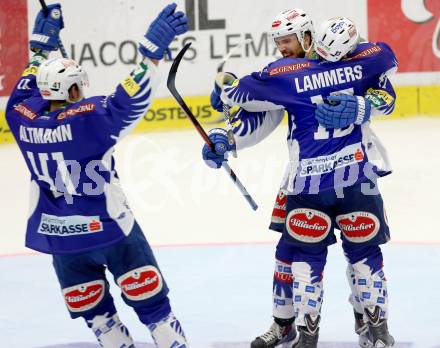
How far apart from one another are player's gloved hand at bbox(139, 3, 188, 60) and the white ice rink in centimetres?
202

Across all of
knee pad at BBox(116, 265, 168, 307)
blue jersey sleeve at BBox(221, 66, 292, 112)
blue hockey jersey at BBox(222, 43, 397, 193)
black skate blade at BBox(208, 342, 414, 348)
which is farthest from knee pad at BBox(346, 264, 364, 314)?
knee pad at BBox(116, 265, 168, 307)

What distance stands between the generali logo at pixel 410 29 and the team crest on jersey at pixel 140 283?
762 centimetres

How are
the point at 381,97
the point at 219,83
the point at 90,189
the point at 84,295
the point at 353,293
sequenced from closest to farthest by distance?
the point at 90,189 → the point at 84,295 → the point at 381,97 → the point at 219,83 → the point at 353,293

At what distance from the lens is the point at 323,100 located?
5.97 m

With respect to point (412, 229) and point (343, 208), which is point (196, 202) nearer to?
point (412, 229)

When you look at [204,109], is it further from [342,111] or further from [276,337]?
[342,111]

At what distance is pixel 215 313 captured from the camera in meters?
7.12

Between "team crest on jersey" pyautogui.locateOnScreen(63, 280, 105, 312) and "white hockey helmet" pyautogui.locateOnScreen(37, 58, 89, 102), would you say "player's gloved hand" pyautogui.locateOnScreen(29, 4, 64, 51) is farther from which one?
"team crest on jersey" pyautogui.locateOnScreen(63, 280, 105, 312)

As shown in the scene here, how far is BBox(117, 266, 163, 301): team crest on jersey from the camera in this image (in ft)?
18.2

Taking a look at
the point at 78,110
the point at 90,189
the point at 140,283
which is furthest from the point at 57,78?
the point at 140,283

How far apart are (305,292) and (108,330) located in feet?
3.59

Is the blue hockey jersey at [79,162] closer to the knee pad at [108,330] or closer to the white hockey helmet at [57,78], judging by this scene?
the white hockey helmet at [57,78]

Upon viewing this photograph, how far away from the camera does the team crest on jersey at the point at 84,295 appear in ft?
18.5

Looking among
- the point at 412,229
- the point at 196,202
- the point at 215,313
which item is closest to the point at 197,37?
the point at 196,202
